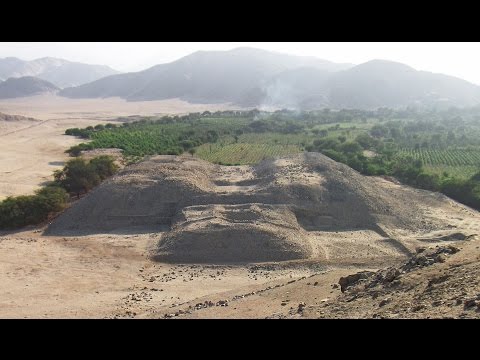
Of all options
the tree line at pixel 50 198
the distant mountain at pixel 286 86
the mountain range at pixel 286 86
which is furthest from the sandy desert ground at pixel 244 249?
the distant mountain at pixel 286 86

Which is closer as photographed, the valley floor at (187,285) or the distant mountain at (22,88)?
the valley floor at (187,285)

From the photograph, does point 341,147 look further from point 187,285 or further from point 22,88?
point 22,88

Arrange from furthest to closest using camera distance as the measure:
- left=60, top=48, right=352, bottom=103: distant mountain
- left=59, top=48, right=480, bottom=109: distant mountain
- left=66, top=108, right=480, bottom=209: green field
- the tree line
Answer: left=60, top=48, right=352, bottom=103: distant mountain, left=59, top=48, right=480, bottom=109: distant mountain, left=66, top=108, right=480, bottom=209: green field, the tree line

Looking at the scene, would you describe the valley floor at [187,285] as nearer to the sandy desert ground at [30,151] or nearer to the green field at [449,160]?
the sandy desert ground at [30,151]

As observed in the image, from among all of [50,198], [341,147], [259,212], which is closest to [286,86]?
[341,147]

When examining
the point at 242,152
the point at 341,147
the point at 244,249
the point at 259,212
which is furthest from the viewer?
the point at 341,147

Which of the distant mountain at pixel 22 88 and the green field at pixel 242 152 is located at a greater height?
the distant mountain at pixel 22 88

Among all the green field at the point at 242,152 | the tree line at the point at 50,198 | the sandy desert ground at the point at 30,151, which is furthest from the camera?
the green field at the point at 242,152

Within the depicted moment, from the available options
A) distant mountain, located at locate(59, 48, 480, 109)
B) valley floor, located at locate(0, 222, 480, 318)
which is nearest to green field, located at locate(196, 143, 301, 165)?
valley floor, located at locate(0, 222, 480, 318)

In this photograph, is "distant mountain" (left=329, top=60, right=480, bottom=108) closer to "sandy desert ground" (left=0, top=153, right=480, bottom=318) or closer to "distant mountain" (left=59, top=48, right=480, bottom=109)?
"distant mountain" (left=59, top=48, right=480, bottom=109)
